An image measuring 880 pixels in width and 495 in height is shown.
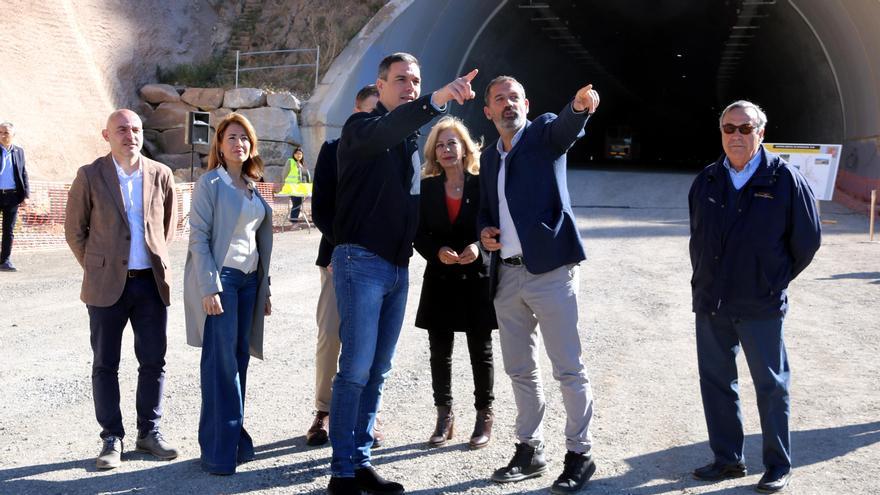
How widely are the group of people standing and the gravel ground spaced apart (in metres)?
0.20

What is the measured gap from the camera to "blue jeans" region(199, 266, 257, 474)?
14.9 feet

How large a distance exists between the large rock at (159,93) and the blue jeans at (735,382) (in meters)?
19.8

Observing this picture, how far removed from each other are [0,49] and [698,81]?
3032 centimetres

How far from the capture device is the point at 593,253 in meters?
12.6

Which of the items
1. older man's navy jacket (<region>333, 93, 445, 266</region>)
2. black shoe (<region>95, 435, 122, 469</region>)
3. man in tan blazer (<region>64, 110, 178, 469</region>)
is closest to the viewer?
older man's navy jacket (<region>333, 93, 445, 266</region>)

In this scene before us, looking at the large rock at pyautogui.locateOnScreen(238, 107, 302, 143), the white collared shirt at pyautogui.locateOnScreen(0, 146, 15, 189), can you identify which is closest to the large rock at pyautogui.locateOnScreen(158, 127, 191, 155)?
the large rock at pyautogui.locateOnScreen(238, 107, 302, 143)

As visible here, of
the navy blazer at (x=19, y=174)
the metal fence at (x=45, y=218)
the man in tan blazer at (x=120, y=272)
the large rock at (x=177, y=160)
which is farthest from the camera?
the large rock at (x=177, y=160)

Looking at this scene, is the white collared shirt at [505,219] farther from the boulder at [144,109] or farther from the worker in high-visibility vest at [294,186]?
the boulder at [144,109]

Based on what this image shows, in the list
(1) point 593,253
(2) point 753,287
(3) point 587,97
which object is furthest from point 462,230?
(1) point 593,253

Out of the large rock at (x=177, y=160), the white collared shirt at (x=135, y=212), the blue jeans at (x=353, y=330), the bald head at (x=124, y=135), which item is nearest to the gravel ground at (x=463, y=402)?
the blue jeans at (x=353, y=330)

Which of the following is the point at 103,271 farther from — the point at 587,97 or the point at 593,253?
the point at 593,253

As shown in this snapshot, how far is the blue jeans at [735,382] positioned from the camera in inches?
172

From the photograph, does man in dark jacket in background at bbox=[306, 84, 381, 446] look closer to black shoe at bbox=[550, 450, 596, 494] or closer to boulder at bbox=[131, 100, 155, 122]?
black shoe at bbox=[550, 450, 596, 494]

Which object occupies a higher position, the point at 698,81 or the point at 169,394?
the point at 698,81
